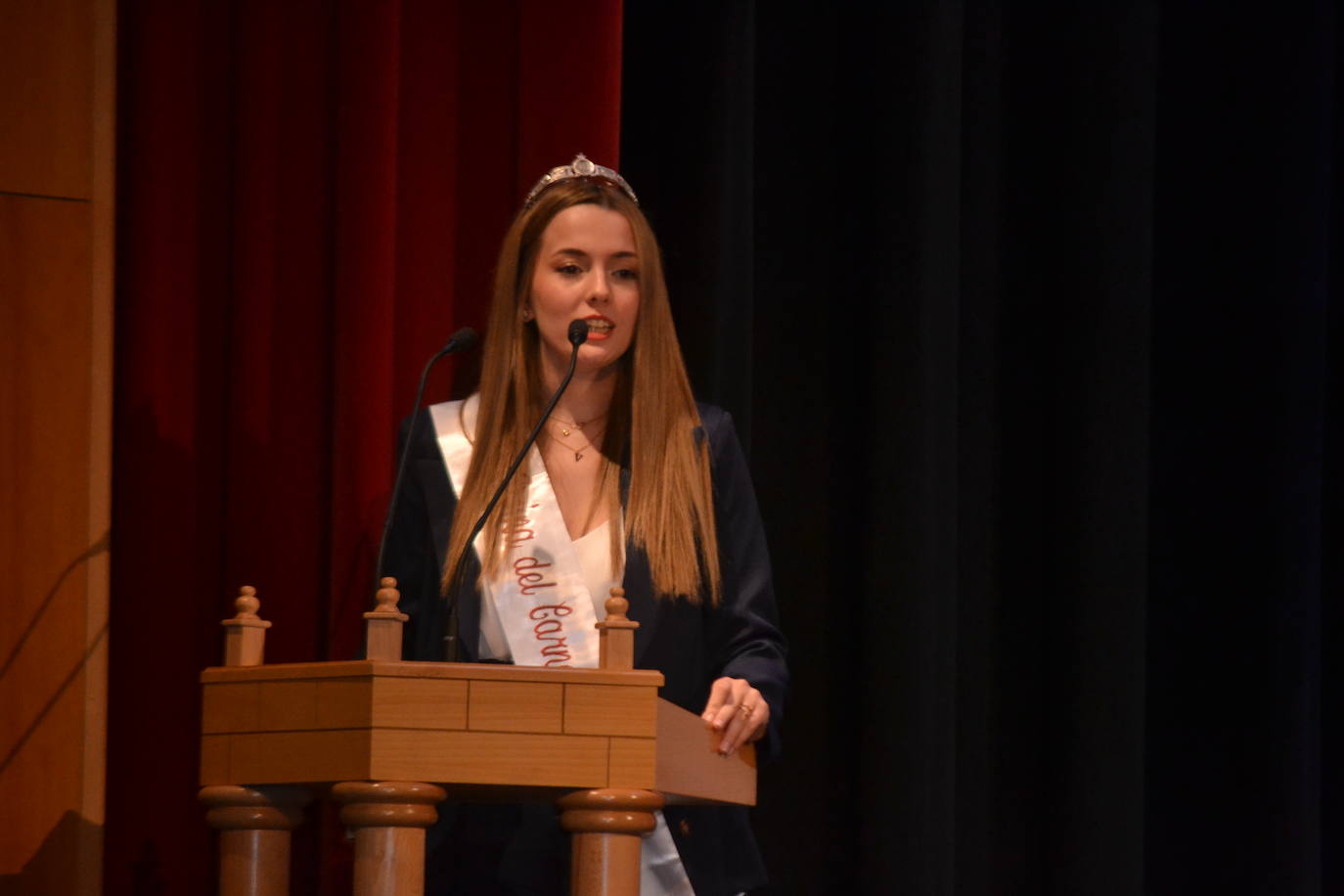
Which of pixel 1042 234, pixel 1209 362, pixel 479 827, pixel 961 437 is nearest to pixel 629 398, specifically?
pixel 479 827

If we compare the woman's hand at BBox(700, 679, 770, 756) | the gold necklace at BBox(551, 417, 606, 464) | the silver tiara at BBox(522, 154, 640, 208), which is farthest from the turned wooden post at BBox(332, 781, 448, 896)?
the silver tiara at BBox(522, 154, 640, 208)

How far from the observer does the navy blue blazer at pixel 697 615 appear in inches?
80.3

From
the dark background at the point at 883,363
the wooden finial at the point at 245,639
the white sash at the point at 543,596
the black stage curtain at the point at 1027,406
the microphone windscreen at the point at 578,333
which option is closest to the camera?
the wooden finial at the point at 245,639

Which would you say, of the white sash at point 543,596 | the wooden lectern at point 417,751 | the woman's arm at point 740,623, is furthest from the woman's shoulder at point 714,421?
the wooden lectern at point 417,751

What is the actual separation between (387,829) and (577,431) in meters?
0.90

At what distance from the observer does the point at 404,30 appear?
2.60m

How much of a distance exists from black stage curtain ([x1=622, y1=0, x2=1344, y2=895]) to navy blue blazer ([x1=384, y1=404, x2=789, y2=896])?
454 millimetres

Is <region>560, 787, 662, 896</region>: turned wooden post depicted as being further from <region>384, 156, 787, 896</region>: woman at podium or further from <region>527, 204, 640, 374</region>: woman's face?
<region>527, 204, 640, 374</region>: woman's face

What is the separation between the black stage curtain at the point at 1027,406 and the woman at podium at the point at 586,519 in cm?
41

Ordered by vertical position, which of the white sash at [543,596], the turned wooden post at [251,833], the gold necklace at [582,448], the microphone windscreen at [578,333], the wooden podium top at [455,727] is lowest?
the turned wooden post at [251,833]

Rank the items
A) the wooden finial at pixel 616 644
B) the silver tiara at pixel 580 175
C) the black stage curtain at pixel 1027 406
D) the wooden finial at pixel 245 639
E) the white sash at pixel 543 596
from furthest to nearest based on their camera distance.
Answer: the black stage curtain at pixel 1027 406
the silver tiara at pixel 580 175
the white sash at pixel 543 596
the wooden finial at pixel 245 639
the wooden finial at pixel 616 644

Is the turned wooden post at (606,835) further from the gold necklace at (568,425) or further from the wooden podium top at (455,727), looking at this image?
the gold necklace at (568,425)

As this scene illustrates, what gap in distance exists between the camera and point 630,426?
2.28 metres

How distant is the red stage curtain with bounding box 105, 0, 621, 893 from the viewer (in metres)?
2.39
